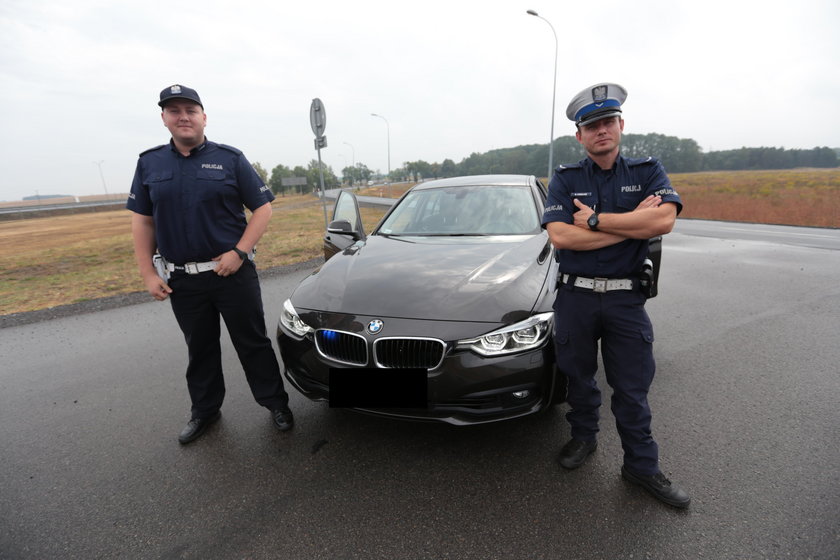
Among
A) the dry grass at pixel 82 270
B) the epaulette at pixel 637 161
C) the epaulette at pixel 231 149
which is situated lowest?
the dry grass at pixel 82 270

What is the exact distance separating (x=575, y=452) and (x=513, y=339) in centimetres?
76

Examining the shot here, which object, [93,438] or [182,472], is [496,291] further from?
[93,438]

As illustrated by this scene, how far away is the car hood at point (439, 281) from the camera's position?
2184 millimetres

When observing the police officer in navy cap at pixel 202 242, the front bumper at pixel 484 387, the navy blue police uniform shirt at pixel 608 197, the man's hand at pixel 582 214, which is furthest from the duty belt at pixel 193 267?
the man's hand at pixel 582 214

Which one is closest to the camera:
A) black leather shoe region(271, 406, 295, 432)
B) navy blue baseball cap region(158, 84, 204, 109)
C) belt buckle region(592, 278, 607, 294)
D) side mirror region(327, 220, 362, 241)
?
→ belt buckle region(592, 278, 607, 294)

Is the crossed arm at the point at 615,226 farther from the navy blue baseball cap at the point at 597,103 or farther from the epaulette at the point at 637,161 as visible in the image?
the navy blue baseball cap at the point at 597,103

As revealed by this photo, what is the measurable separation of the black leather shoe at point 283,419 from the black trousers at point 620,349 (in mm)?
1735

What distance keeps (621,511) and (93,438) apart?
314 centimetres

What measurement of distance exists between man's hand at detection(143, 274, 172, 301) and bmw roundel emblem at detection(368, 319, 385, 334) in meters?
1.30

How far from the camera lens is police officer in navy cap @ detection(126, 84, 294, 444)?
94.9 inches

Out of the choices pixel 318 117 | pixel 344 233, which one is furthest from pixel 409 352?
pixel 318 117

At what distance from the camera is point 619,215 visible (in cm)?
191

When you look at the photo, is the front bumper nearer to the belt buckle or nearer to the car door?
the belt buckle

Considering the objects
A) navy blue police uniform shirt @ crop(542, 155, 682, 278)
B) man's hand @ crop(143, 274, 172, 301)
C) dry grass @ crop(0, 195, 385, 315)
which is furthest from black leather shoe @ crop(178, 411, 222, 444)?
dry grass @ crop(0, 195, 385, 315)
